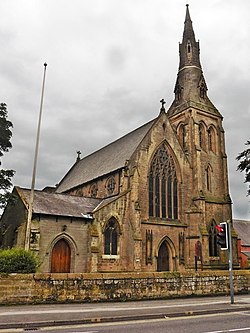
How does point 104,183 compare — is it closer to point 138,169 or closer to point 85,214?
point 138,169

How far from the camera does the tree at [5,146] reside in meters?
27.7

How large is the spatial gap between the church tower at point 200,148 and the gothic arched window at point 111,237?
339 inches

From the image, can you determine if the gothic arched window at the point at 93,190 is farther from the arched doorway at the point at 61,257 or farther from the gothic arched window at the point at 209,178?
the gothic arched window at the point at 209,178

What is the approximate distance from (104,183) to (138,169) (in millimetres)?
6594

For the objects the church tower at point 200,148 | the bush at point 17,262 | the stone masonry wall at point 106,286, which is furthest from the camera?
the church tower at point 200,148

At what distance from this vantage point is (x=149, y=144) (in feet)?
119

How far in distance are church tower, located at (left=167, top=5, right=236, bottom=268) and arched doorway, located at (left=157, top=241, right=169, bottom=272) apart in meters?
2.29

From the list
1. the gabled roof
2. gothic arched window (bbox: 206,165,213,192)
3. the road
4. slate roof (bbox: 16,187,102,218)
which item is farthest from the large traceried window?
the road

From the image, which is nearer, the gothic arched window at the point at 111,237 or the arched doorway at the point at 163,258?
the gothic arched window at the point at 111,237

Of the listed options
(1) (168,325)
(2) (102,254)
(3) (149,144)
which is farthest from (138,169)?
(1) (168,325)

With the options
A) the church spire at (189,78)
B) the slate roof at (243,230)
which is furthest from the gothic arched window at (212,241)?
the slate roof at (243,230)

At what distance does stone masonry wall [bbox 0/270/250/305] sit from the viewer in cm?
1533

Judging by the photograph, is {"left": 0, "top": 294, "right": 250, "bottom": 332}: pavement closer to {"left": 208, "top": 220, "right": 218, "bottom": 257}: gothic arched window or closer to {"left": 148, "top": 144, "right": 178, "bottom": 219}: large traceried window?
{"left": 148, "top": 144, "right": 178, "bottom": 219}: large traceried window

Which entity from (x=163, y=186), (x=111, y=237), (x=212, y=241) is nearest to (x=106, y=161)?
(x=163, y=186)
